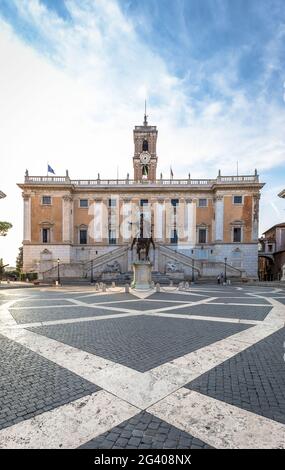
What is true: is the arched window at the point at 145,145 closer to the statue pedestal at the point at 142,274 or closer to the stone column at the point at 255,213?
the stone column at the point at 255,213

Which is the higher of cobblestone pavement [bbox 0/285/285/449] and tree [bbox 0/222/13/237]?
tree [bbox 0/222/13/237]

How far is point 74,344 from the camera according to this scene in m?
6.11

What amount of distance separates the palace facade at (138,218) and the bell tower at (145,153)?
414 centimetres

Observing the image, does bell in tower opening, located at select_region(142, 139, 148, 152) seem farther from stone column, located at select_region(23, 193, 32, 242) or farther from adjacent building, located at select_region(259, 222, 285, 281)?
adjacent building, located at select_region(259, 222, 285, 281)

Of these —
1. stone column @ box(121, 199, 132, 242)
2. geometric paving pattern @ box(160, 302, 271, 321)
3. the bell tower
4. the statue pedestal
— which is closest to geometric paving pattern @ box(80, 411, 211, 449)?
geometric paving pattern @ box(160, 302, 271, 321)

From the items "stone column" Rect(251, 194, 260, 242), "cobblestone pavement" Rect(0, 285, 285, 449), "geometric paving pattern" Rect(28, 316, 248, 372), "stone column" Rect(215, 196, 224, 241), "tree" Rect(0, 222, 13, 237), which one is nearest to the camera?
"cobblestone pavement" Rect(0, 285, 285, 449)

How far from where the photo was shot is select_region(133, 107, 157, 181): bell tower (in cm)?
4653

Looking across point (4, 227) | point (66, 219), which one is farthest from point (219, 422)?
point (4, 227)

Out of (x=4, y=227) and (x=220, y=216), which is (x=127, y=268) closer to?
(x=220, y=216)

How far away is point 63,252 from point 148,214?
15.7 meters

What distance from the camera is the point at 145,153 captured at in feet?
153

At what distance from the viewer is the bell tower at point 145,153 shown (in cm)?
4653

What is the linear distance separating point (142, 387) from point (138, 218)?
38.5m

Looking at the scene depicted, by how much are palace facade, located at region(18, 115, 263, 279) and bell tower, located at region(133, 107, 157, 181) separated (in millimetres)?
4142
